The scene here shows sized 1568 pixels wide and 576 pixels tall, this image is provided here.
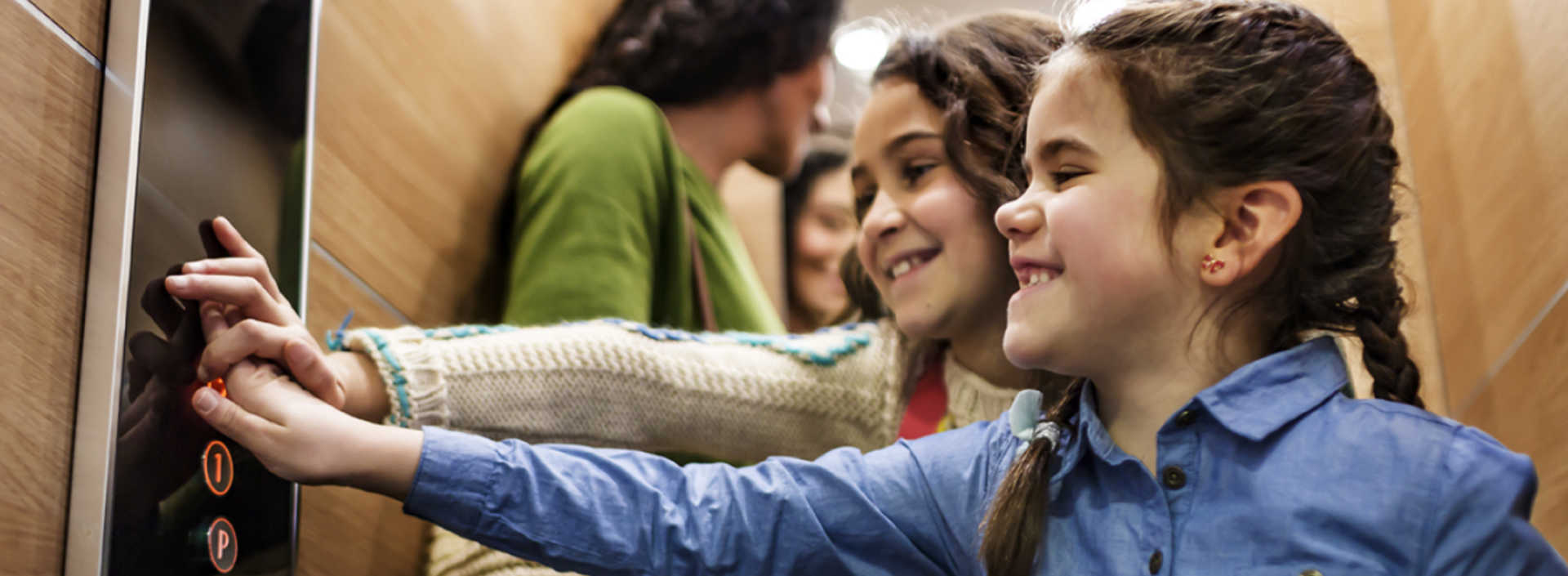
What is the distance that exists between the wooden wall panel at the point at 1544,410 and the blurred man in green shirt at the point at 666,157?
0.71 metres

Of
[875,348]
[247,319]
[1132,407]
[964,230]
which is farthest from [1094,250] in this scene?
[247,319]

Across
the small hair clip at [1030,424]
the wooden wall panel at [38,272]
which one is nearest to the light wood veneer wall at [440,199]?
the wooden wall panel at [38,272]

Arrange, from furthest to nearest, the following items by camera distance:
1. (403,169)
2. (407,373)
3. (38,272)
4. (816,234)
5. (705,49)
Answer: (816,234)
(705,49)
(403,169)
(407,373)
(38,272)

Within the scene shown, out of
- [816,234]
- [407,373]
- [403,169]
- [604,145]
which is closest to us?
[407,373]

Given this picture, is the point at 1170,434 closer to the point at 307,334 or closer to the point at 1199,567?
the point at 1199,567

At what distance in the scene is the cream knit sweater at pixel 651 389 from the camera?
82 cm

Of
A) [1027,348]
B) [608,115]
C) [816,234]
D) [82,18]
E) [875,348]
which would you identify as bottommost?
[816,234]

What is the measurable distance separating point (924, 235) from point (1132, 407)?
28cm

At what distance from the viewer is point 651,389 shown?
92cm

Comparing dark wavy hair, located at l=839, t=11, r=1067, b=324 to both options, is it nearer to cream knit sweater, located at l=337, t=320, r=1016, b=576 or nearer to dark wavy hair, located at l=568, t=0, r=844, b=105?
cream knit sweater, located at l=337, t=320, r=1016, b=576

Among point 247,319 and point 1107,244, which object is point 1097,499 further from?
point 247,319

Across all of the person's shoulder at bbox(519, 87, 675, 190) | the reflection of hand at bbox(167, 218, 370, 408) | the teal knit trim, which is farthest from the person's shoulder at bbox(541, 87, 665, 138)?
the reflection of hand at bbox(167, 218, 370, 408)

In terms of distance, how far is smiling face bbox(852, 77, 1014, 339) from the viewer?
950 mm

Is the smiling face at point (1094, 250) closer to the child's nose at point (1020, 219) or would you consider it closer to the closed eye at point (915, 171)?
the child's nose at point (1020, 219)
